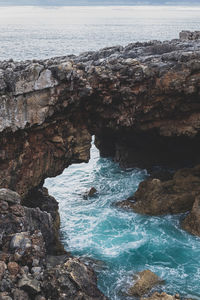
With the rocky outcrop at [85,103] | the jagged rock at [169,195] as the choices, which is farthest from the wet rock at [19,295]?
the jagged rock at [169,195]

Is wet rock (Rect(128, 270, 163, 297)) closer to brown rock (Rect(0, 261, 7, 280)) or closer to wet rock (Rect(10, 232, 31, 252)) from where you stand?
wet rock (Rect(10, 232, 31, 252))

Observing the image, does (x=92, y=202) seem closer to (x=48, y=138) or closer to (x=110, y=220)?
(x=110, y=220)

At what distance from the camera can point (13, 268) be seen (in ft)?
37.3

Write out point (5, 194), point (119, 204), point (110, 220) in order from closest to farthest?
1. point (5, 194)
2. point (110, 220)
3. point (119, 204)

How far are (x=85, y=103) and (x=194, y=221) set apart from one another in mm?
9597

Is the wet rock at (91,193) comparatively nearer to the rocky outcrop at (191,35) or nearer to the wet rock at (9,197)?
the wet rock at (9,197)

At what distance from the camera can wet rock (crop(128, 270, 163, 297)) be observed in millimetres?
15898

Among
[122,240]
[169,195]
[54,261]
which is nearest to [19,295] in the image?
[54,261]

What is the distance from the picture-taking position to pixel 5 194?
13.9m

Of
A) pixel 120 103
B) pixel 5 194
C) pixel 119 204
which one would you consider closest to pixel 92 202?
pixel 119 204

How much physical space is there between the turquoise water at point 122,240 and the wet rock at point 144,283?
361 mm

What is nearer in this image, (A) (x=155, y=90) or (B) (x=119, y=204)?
(A) (x=155, y=90)

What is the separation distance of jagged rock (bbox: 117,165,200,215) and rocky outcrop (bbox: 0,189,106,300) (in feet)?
33.6

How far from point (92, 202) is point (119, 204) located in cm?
240
